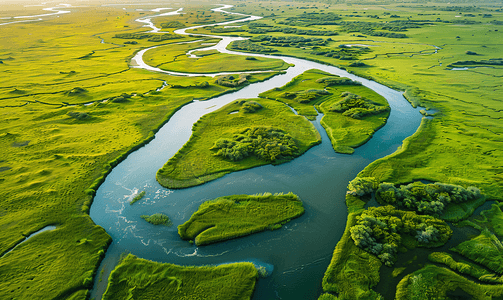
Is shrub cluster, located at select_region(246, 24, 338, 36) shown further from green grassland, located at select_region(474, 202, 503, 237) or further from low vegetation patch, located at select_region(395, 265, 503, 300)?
low vegetation patch, located at select_region(395, 265, 503, 300)

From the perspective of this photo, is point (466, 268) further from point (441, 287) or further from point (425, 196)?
point (425, 196)

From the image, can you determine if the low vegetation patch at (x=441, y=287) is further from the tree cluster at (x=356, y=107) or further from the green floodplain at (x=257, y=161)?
the tree cluster at (x=356, y=107)

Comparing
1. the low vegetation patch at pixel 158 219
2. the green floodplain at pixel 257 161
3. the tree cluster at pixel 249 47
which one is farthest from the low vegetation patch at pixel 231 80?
the low vegetation patch at pixel 158 219

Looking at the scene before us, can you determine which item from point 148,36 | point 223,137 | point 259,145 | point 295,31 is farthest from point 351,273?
point 148,36

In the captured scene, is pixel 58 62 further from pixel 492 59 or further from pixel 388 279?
pixel 492 59

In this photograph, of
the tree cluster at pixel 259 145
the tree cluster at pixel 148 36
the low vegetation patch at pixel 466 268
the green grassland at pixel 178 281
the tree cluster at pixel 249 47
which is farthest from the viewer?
the tree cluster at pixel 148 36

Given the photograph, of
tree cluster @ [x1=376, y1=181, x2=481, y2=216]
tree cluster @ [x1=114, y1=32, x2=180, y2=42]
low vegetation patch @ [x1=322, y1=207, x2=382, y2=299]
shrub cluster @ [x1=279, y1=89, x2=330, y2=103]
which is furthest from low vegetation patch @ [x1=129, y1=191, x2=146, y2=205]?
tree cluster @ [x1=114, y1=32, x2=180, y2=42]
